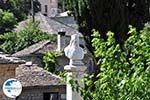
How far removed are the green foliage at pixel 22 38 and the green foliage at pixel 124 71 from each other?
45.2 metres

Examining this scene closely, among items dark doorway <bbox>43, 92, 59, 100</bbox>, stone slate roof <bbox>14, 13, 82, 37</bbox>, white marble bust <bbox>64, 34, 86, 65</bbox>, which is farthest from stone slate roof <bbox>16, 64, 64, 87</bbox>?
stone slate roof <bbox>14, 13, 82, 37</bbox>

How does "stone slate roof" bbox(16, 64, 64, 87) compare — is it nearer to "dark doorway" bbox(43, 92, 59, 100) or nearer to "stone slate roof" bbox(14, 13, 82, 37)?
"dark doorway" bbox(43, 92, 59, 100)

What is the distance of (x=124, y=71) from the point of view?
23.6 ft

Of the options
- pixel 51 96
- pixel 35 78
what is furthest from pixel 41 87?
pixel 51 96

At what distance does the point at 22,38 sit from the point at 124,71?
157 feet

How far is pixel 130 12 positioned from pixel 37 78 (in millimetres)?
7200

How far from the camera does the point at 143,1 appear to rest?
63.2ft

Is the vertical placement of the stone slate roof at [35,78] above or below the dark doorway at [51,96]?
above

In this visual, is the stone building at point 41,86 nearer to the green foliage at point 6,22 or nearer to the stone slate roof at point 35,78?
the stone slate roof at point 35,78

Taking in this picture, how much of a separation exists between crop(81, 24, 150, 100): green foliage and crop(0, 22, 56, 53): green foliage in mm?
45177

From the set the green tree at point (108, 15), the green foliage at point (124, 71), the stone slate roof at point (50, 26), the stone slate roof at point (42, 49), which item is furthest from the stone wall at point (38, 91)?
the stone slate roof at point (50, 26)

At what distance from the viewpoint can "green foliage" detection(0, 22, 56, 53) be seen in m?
53.4

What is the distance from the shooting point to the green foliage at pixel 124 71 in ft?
21.9

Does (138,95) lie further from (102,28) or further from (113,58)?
(102,28)
